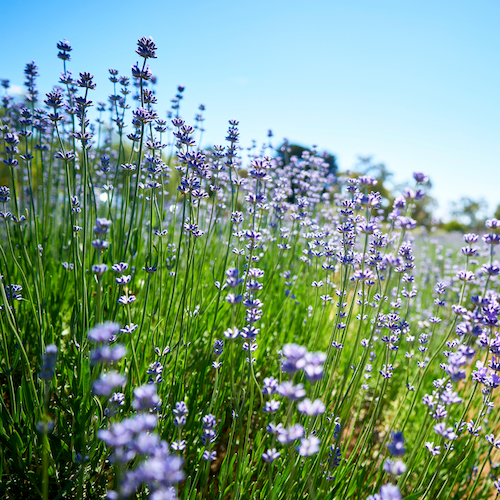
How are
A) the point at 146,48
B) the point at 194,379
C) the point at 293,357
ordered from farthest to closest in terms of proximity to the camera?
the point at 194,379 < the point at 146,48 < the point at 293,357

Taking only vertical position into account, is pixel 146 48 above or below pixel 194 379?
above

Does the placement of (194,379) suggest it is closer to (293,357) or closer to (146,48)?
(293,357)

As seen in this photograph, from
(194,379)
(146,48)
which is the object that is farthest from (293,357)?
(146,48)

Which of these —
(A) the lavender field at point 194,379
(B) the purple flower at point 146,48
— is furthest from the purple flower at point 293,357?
(B) the purple flower at point 146,48

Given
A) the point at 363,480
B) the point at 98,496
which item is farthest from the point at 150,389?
the point at 363,480

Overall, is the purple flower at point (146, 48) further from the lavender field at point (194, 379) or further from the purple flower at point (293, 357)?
the purple flower at point (293, 357)

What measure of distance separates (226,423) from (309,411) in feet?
7.25

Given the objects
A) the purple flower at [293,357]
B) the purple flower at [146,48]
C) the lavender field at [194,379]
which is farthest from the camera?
the purple flower at [146,48]

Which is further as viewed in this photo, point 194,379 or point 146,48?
point 194,379

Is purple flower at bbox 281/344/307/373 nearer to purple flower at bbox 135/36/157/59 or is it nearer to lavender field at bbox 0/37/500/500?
lavender field at bbox 0/37/500/500

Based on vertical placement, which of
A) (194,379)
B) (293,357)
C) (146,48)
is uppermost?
(146,48)

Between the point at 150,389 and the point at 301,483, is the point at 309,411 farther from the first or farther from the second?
the point at 301,483

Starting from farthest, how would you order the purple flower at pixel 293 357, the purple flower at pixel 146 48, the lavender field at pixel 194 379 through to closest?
the purple flower at pixel 146 48, the lavender field at pixel 194 379, the purple flower at pixel 293 357

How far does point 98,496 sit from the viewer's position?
1.89 meters
